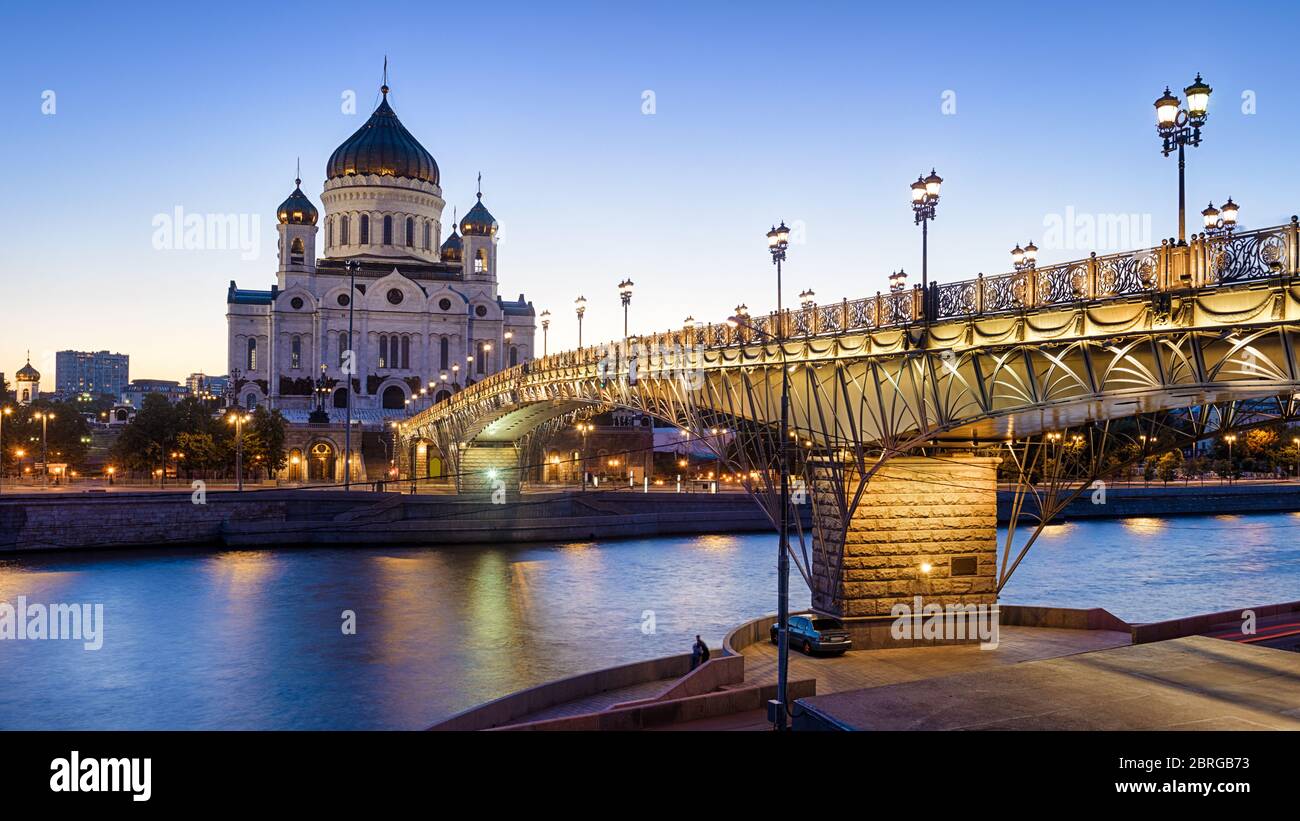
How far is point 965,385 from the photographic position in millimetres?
20109

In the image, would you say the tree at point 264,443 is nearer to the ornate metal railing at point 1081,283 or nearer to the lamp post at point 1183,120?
the ornate metal railing at point 1081,283

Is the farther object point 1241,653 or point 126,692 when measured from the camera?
point 126,692

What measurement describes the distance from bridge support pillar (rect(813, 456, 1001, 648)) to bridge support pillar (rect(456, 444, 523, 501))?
135ft

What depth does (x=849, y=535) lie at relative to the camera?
23.4m

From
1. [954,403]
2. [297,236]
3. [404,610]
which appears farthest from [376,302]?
[954,403]

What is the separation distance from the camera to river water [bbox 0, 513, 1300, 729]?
23266 millimetres

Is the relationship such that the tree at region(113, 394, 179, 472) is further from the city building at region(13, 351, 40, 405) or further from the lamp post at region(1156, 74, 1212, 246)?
the lamp post at region(1156, 74, 1212, 246)

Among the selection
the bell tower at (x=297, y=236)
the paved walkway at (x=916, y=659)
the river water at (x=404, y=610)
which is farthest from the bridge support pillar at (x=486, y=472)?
the bell tower at (x=297, y=236)

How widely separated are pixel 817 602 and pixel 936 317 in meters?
7.89

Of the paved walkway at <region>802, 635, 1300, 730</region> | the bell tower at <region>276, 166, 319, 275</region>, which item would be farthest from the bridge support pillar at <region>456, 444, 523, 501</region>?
the paved walkway at <region>802, 635, 1300, 730</region>

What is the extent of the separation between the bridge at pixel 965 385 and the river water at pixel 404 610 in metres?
7.15

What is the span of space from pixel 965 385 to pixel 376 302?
84812 mm
